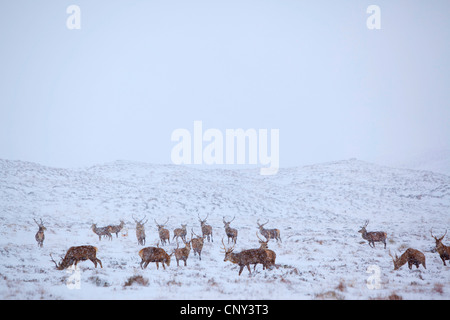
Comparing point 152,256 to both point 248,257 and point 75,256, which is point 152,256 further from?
point 248,257

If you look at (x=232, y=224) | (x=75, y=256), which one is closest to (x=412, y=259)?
(x=75, y=256)

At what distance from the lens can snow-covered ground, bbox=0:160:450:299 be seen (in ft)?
33.4

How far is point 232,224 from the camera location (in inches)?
1217

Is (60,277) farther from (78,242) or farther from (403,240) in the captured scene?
(403,240)

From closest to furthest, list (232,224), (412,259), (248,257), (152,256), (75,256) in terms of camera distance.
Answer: (75,256) → (248,257) → (152,256) → (412,259) → (232,224)

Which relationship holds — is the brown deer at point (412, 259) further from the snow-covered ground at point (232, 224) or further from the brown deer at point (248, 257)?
the brown deer at point (248, 257)

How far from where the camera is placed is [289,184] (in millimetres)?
54219

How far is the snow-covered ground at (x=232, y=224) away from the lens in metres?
10.2

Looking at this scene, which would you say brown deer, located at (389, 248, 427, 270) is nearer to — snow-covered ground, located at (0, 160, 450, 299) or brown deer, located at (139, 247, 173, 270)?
snow-covered ground, located at (0, 160, 450, 299)

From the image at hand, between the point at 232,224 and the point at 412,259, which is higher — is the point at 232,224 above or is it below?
below

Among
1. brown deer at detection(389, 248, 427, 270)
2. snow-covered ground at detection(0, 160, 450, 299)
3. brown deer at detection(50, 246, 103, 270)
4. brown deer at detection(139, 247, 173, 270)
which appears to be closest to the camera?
snow-covered ground at detection(0, 160, 450, 299)

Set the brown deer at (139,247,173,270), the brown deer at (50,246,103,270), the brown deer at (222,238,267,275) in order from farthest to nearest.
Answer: the brown deer at (139,247,173,270), the brown deer at (222,238,267,275), the brown deer at (50,246,103,270)

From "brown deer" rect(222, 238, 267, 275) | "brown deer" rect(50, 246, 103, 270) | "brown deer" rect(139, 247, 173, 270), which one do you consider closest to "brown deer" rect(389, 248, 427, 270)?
"brown deer" rect(222, 238, 267, 275)
